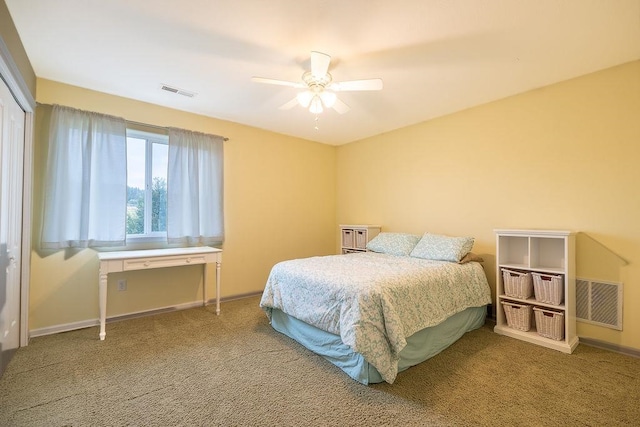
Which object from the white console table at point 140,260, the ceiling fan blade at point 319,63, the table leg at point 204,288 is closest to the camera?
the ceiling fan blade at point 319,63

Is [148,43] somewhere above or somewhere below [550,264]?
above

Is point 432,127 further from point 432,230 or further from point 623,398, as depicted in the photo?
point 623,398

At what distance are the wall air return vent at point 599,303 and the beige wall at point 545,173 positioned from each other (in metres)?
0.05

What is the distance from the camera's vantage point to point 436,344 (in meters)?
2.33

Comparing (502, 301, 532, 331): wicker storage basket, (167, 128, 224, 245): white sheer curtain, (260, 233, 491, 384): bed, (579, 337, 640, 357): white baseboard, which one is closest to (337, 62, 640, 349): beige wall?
(579, 337, 640, 357): white baseboard

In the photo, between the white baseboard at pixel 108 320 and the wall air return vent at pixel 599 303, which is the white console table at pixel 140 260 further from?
the wall air return vent at pixel 599 303

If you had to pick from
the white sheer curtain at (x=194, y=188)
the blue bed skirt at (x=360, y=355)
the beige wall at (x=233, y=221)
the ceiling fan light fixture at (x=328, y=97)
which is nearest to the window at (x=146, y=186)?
the white sheer curtain at (x=194, y=188)

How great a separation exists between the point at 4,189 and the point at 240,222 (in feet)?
7.45

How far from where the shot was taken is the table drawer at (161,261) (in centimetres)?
270

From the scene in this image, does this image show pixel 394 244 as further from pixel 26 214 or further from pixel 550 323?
pixel 26 214

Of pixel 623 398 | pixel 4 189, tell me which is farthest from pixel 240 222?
pixel 623 398

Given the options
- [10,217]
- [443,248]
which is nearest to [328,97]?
[443,248]

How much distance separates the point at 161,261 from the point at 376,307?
2.23m

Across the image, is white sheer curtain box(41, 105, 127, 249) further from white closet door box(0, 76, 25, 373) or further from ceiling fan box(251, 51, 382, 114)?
ceiling fan box(251, 51, 382, 114)
